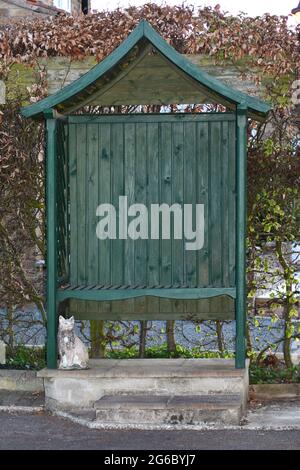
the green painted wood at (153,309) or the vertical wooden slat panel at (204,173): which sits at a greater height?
the vertical wooden slat panel at (204,173)

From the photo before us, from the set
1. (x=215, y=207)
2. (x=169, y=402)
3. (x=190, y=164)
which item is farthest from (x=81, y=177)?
(x=169, y=402)

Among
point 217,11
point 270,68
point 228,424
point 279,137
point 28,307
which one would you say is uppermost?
point 217,11

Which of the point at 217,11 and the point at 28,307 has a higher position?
the point at 217,11

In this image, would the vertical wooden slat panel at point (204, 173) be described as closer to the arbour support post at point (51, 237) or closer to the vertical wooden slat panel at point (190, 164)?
the vertical wooden slat panel at point (190, 164)

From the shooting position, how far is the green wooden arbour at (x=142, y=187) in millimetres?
8297

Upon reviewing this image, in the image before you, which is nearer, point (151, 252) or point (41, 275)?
point (151, 252)

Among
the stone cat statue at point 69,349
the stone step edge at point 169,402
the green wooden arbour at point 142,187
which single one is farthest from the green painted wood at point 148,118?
the stone step edge at point 169,402

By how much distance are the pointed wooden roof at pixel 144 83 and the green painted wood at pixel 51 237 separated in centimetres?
27

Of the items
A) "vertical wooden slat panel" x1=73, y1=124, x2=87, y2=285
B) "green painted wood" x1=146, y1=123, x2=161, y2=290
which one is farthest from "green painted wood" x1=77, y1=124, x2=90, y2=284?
"green painted wood" x1=146, y1=123, x2=161, y2=290

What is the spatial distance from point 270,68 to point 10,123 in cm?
255

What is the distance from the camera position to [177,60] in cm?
748

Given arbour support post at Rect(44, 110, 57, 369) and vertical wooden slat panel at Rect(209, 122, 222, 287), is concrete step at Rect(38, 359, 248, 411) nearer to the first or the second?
arbour support post at Rect(44, 110, 57, 369)

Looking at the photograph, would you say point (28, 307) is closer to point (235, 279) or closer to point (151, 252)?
point (151, 252)

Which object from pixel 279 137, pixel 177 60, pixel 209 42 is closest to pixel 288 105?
pixel 279 137
